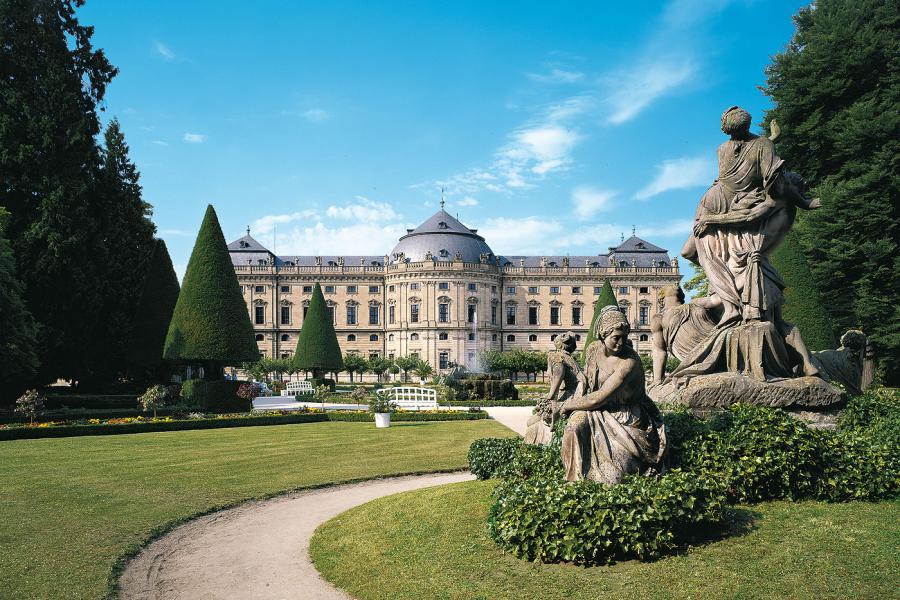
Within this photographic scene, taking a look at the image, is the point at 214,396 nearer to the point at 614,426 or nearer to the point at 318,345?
the point at 318,345

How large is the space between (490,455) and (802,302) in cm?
1286

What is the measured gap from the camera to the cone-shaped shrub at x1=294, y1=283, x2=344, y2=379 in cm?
3341

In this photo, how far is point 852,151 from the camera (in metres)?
20.0

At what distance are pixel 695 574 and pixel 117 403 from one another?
23.5m

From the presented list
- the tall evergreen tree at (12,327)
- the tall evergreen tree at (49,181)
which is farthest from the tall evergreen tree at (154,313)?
the tall evergreen tree at (12,327)

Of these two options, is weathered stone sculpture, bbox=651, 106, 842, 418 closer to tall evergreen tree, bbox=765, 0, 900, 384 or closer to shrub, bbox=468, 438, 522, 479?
shrub, bbox=468, 438, 522, 479

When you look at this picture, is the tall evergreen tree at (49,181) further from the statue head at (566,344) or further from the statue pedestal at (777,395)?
the statue pedestal at (777,395)

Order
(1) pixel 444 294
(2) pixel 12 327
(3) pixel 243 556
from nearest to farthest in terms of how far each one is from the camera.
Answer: (3) pixel 243 556, (2) pixel 12 327, (1) pixel 444 294

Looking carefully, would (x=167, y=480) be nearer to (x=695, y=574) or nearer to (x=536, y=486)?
(x=536, y=486)

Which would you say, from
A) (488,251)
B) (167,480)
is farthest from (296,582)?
(488,251)

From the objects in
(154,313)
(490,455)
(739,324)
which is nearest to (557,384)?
(490,455)

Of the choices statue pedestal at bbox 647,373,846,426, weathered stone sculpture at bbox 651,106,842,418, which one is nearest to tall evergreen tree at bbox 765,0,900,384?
weathered stone sculpture at bbox 651,106,842,418

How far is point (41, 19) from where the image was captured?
23.6 meters

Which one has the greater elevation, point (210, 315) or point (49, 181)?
point (49, 181)
